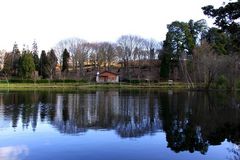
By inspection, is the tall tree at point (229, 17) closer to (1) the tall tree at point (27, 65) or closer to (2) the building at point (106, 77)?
(1) the tall tree at point (27, 65)

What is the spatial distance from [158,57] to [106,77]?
1663 cm

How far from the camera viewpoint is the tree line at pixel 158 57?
7856 cm

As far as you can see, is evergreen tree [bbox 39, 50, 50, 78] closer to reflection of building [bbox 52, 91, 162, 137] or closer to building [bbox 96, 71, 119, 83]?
building [bbox 96, 71, 119, 83]

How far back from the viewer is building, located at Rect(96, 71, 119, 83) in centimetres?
10756

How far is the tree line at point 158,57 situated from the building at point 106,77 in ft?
21.0

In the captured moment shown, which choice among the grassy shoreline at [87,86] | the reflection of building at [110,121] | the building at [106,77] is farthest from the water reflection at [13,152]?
the building at [106,77]

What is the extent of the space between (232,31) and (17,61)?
96249 mm

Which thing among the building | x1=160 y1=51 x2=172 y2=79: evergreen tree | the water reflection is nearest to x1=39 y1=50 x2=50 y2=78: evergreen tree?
the building

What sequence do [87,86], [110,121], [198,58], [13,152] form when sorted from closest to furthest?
[13,152] → [110,121] → [198,58] → [87,86]

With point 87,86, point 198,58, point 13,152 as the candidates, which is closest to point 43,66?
point 87,86

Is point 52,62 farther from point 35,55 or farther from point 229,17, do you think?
point 229,17

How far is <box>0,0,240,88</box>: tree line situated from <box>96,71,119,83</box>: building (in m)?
6.39

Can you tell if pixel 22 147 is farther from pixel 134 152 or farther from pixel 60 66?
pixel 60 66

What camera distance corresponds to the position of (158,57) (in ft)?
362
